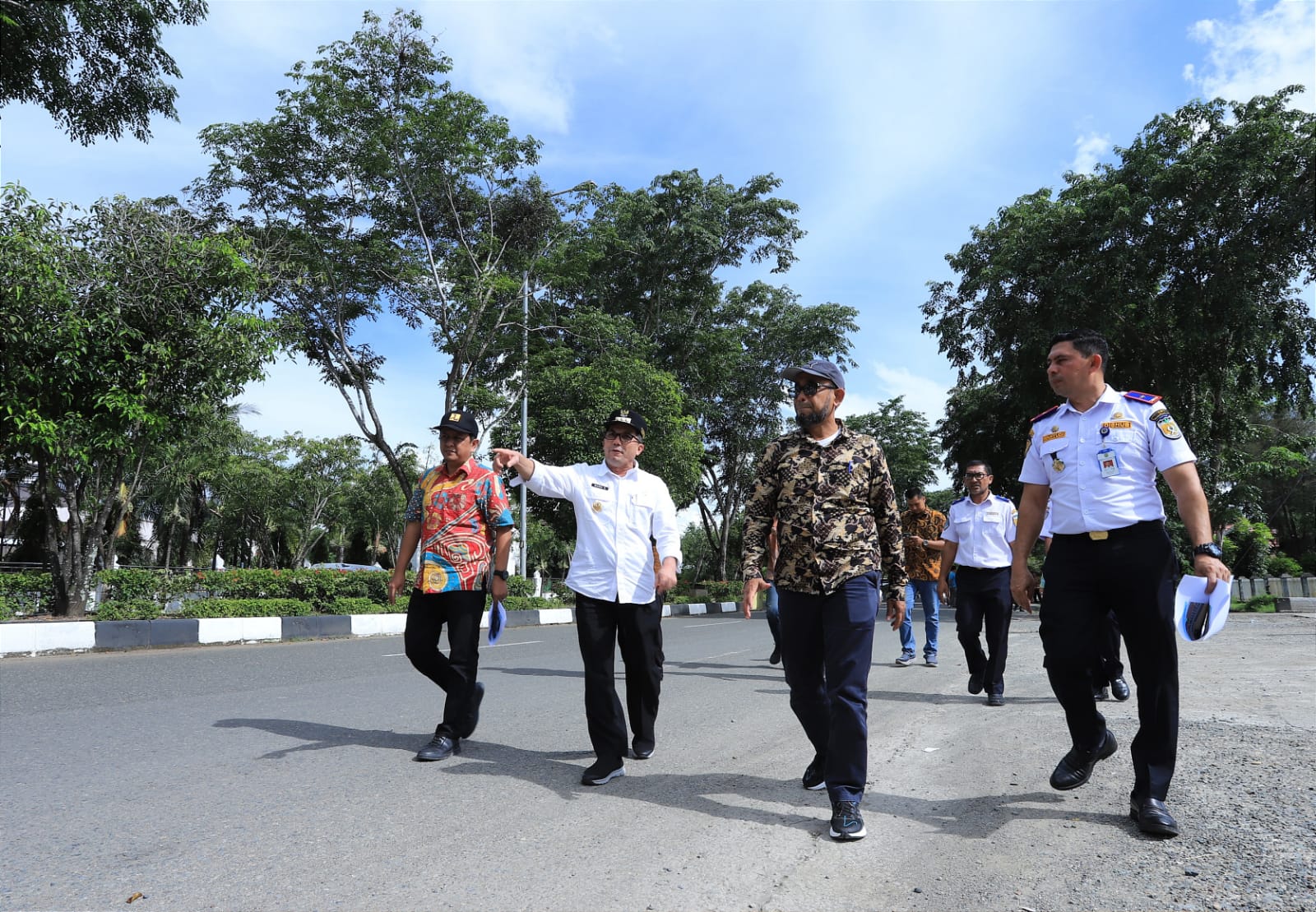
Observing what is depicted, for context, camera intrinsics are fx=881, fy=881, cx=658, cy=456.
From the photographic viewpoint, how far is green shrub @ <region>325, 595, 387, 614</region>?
16047 mm

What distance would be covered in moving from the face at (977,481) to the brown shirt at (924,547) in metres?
1.72

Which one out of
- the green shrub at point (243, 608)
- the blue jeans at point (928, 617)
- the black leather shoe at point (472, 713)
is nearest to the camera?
the black leather shoe at point (472, 713)

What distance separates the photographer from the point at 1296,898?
8.25ft

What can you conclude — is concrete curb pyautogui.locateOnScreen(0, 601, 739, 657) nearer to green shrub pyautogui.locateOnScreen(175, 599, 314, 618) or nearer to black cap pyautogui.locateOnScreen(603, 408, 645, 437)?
green shrub pyautogui.locateOnScreen(175, 599, 314, 618)

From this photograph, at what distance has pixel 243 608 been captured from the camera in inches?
540

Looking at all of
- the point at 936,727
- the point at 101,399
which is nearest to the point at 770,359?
the point at 101,399

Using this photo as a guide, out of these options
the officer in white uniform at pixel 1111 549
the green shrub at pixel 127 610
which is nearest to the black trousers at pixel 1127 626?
the officer in white uniform at pixel 1111 549

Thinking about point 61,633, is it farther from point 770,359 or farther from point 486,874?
point 770,359

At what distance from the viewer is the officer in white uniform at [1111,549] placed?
337cm

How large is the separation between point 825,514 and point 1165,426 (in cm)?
138

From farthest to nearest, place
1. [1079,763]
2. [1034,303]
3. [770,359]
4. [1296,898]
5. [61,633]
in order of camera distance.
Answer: [770,359] → [1034,303] → [61,633] → [1079,763] → [1296,898]

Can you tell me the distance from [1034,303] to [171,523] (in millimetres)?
Answer: 43008

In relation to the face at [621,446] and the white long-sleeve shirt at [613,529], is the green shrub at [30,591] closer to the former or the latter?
the white long-sleeve shirt at [613,529]

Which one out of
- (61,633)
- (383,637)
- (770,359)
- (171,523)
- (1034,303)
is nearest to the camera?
(61,633)
